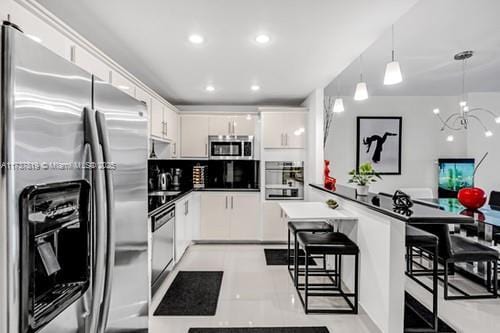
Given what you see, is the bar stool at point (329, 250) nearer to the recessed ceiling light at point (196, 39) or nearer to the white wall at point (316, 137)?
the white wall at point (316, 137)

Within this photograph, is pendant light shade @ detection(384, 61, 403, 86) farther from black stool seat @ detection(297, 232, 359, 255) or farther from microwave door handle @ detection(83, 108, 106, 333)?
microwave door handle @ detection(83, 108, 106, 333)

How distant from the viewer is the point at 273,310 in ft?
9.18

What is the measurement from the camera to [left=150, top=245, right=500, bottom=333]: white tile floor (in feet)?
8.36

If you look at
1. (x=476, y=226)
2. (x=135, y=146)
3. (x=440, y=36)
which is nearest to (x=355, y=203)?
(x=476, y=226)

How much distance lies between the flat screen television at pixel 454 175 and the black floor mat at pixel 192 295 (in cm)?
438

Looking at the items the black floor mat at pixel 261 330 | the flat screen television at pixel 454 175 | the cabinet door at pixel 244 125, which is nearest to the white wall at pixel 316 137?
the cabinet door at pixel 244 125

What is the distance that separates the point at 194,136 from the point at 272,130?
1.34 meters

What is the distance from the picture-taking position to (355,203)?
113 inches

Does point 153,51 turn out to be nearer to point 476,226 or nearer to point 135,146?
point 135,146

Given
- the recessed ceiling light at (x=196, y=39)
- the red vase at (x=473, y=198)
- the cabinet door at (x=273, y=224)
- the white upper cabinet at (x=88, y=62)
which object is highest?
the recessed ceiling light at (x=196, y=39)

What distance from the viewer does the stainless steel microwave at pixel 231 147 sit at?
5176 mm

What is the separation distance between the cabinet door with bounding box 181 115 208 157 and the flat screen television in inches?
169

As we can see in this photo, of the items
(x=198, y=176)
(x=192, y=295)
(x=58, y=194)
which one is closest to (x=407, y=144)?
(x=198, y=176)

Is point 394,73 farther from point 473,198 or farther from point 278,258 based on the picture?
point 278,258
